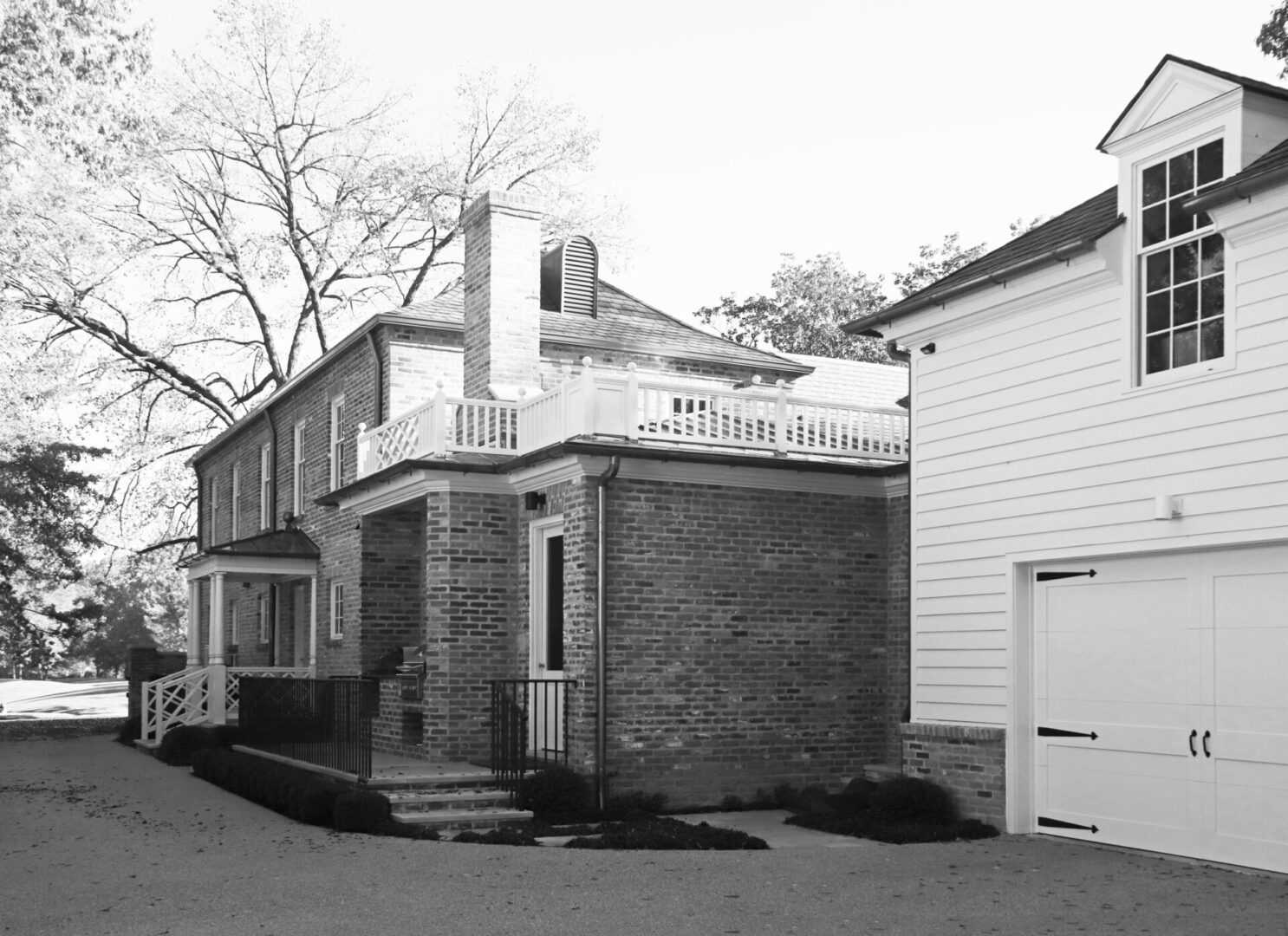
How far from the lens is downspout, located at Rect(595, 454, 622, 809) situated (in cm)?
1356

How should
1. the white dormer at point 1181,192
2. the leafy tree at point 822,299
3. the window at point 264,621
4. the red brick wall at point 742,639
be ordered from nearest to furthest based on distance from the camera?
the white dormer at point 1181,192
the red brick wall at point 742,639
the window at point 264,621
the leafy tree at point 822,299

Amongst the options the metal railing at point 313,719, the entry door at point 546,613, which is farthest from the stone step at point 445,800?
the entry door at point 546,613

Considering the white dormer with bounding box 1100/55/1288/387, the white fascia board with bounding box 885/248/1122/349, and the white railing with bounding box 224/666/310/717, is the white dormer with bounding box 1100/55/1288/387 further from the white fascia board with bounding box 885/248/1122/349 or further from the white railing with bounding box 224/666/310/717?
the white railing with bounding box 224/666/310/717

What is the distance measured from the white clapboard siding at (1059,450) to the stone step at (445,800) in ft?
13.5

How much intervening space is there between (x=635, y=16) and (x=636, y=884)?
522 inches

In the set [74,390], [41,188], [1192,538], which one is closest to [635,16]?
[1192,538]

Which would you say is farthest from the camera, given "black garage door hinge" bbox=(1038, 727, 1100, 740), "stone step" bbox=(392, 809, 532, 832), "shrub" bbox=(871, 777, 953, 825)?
"stone step" bbox=(392, 809, 532, 832)

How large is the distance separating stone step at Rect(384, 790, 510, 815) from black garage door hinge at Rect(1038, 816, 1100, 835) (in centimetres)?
493

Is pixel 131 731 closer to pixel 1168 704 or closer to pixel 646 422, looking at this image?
pixel 646 422

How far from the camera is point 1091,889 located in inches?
358

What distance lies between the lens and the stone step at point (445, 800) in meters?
12.8

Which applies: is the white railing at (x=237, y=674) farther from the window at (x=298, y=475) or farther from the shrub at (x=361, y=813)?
the shrub at (x=361, y=813)

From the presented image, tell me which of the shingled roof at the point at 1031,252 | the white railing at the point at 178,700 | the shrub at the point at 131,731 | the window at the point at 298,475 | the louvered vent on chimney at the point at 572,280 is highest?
the louvered vent on chimney at the point at 572,280

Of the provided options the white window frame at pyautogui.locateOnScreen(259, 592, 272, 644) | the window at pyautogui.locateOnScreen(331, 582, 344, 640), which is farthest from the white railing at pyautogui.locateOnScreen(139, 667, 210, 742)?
the white window frame at pyautogui.locateOnScreen(259, 592, 272, 644)
